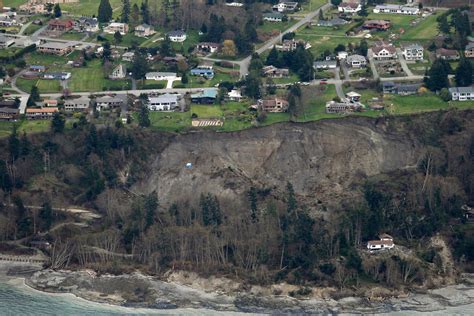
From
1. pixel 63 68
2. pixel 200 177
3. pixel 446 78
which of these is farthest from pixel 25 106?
pixel 446 78

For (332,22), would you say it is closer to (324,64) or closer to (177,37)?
(324,64)

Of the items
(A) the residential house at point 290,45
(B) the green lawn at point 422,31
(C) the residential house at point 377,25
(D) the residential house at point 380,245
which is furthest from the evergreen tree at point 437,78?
(D) the residential house at point 380,245

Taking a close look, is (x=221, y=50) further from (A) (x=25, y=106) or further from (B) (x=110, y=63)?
(A) (x=25, y=106)

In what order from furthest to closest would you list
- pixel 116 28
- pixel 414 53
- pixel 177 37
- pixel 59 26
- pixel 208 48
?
pixel 59 26 → pixel 116 28 → pixel 177 37 → pixel 208 48 → pixel 414 53

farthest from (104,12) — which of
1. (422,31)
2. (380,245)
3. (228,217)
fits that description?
(380,245)

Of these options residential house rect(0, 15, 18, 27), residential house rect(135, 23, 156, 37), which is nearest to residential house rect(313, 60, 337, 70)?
residential house rect(135, 23, 156, 37)

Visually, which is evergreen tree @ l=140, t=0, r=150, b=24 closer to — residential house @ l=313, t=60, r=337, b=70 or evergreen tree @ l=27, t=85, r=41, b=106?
residential house @ l=313, t=60, r=337, b=70
